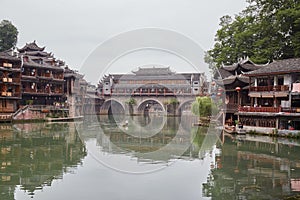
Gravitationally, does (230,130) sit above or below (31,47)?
below

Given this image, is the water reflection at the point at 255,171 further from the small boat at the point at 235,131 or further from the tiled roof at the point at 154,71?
the tiled roof at the point at 154,71

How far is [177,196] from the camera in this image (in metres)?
10.6

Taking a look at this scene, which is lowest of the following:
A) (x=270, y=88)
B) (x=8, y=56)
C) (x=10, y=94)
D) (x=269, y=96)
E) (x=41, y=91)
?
(x=269, y=96)

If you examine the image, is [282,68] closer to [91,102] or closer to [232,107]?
[232,107]

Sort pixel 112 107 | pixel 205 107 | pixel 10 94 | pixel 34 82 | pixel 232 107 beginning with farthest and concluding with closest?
1. pixel 112 107
2. pixel 34 82
3. pixel 10 94
4. pixel 205 107
5. pixel 232 107

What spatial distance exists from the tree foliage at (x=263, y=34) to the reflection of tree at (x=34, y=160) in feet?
74.9

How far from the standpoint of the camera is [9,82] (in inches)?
1559

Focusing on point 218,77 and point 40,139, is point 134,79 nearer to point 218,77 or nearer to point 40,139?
point 218,77

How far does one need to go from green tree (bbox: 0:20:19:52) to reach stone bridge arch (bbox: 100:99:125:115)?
21.2 m

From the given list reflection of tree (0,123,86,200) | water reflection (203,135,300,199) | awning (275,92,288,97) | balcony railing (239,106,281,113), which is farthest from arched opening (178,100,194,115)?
water reflection (203,135,300,199)

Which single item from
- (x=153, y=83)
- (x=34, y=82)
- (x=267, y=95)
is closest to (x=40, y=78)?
(x=34, y=82)

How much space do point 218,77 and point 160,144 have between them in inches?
657

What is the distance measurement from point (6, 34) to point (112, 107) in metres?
25.7

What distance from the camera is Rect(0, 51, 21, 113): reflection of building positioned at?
A: 128ft
